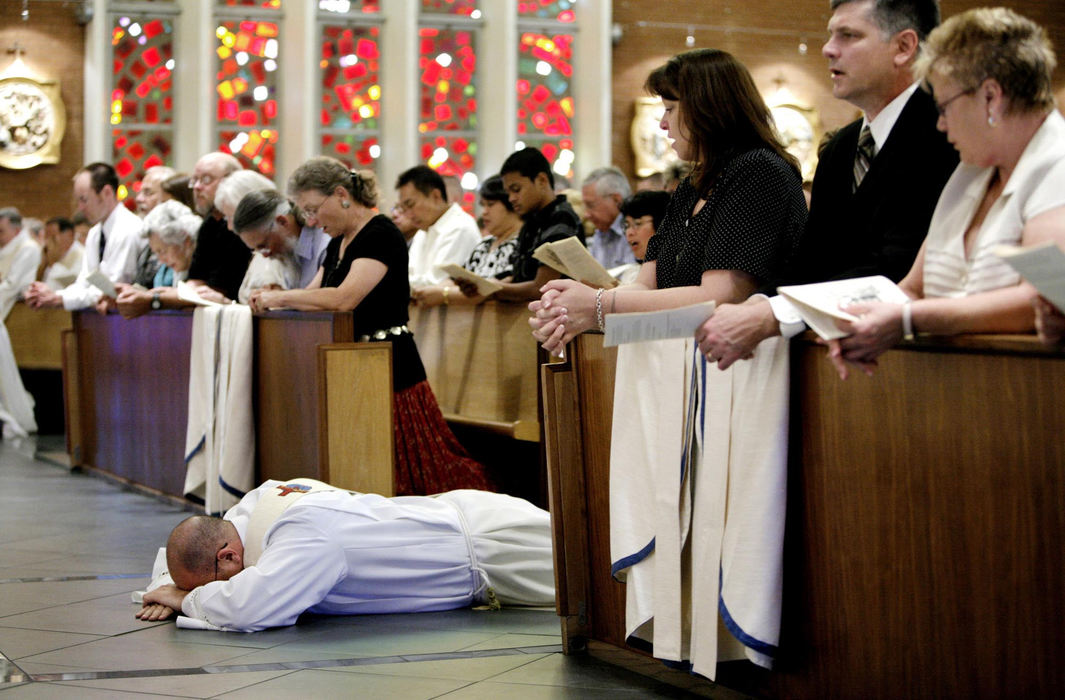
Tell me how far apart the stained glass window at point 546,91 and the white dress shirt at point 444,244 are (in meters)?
6.58

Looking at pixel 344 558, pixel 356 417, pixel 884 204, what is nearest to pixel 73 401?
pixel 356 417

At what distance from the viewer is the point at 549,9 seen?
Answer: 565 inches

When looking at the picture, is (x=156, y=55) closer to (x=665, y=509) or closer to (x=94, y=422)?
→ (x=94, y=422)

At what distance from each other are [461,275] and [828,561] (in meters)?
3.39

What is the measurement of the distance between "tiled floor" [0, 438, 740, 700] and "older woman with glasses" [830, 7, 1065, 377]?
121 centimetres

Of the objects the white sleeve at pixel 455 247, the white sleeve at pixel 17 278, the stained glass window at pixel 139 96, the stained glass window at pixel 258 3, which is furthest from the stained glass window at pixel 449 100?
the white sleeve at pixel 455 247

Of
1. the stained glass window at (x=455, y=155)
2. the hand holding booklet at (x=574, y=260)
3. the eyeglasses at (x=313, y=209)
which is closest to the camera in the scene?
the hand holding booklet at (x=574, y=260)

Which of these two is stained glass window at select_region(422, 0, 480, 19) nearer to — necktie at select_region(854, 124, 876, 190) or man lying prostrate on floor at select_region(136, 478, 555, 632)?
man lying prostrate on floor at select_region(136, 478, 555, 632)

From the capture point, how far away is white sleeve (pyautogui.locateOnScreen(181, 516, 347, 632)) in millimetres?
3943

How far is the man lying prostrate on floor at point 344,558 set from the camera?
3971 millimetres

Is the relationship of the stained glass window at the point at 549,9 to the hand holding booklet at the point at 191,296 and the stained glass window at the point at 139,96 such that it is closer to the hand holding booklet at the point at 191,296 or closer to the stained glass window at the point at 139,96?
the stained glass window at the point at 139,96

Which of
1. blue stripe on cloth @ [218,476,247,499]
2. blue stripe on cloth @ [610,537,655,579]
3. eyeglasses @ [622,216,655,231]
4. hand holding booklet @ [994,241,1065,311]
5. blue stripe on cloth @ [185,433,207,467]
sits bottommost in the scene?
blue stripe on cloth @ [218,476,247,499]

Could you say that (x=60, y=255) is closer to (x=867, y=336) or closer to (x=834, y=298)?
(x=834, y=298)

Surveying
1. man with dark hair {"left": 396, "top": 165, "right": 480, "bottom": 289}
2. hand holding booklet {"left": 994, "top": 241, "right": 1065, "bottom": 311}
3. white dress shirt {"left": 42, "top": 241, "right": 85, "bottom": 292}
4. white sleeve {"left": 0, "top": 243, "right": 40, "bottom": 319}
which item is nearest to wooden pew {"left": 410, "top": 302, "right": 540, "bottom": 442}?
man with dark hair {"left": 396, "top": 165, "right": 480, "bottom": 289}
